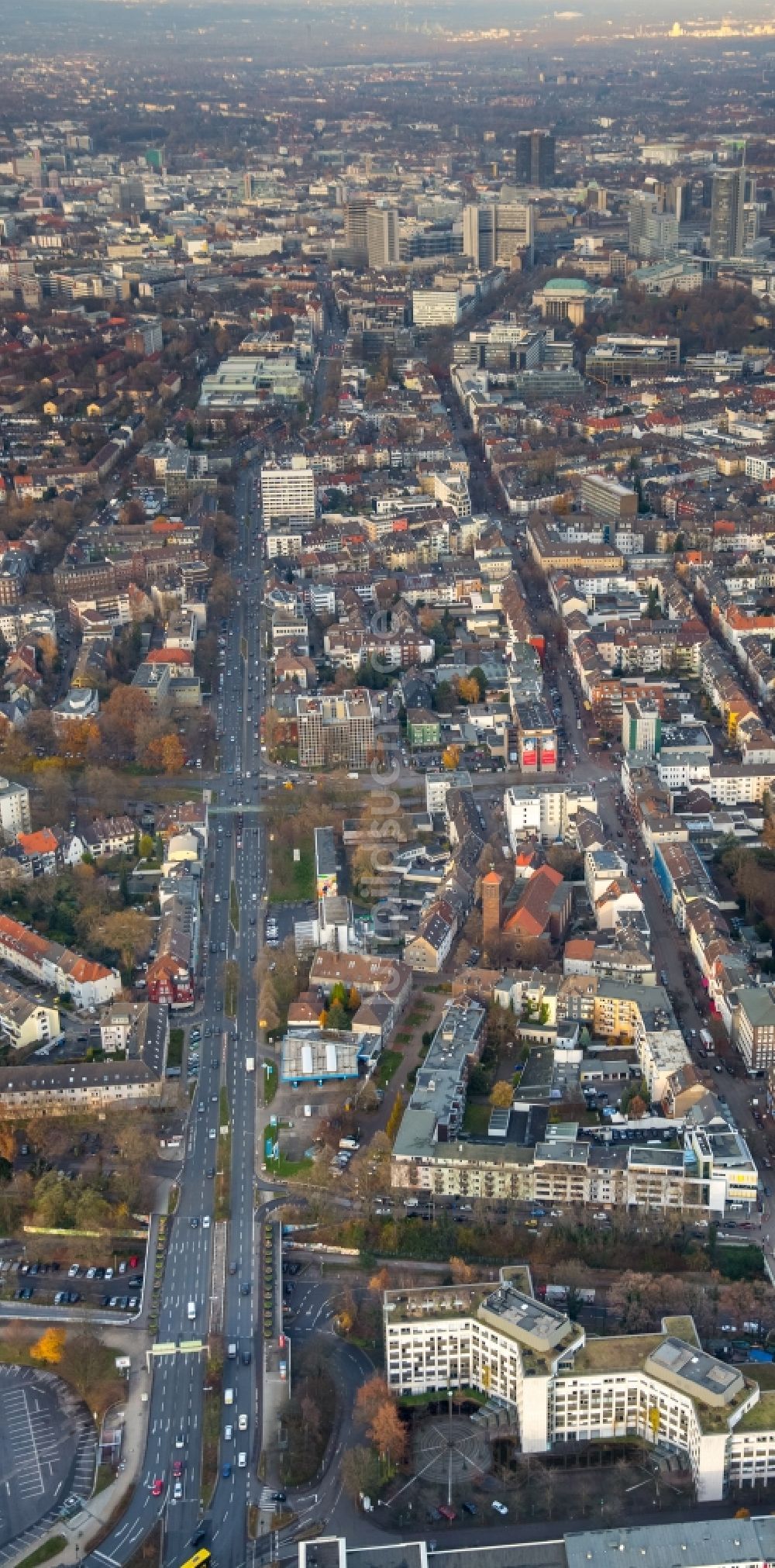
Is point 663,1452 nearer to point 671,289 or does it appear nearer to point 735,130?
point 671,289

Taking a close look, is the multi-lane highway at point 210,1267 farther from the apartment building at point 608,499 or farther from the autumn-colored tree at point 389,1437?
the apartment building at point 608,499

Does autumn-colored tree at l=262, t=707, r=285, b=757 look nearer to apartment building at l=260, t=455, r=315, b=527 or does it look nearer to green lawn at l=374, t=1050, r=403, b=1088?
green lawn at l=374, t=1050, r=403, b=1088

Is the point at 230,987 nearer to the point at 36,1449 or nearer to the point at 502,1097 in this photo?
the point at 502,1097

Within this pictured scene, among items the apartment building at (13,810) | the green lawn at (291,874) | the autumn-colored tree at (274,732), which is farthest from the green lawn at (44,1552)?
the autumn-colored tree at (274,732)

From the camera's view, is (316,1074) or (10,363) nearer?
(316,1074)

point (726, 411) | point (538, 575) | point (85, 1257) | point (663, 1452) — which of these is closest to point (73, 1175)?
point (85, 1257)
